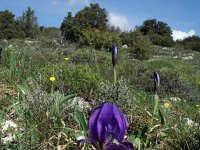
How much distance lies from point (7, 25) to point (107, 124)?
4032 cm

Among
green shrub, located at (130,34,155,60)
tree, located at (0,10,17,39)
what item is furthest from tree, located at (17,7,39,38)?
green shrub, located at (130,34,155,60)

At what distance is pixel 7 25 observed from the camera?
40.2m

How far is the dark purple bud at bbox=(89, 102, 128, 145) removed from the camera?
4.31ft

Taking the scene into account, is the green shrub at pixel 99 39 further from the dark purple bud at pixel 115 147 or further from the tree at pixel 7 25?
the dark purple bud at pixel 115 147

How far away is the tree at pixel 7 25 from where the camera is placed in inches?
1538

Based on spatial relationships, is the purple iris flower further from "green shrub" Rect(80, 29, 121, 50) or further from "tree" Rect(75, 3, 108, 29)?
"tree" Rect(75, 3, 108, 29)

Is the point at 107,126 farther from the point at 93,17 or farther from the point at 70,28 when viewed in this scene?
the point at 93,17

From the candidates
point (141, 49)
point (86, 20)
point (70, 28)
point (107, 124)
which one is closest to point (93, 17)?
point (86, 20)

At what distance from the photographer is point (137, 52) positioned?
1606cm

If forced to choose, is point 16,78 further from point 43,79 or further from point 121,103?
point 121,103

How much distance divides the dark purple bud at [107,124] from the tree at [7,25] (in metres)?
37.1

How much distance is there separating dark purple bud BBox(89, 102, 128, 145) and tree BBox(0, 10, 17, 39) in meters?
37.1

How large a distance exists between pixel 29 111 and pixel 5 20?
39662 millimetres

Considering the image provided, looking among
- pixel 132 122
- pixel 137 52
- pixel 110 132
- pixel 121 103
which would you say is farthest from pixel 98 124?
pixel 137 52
